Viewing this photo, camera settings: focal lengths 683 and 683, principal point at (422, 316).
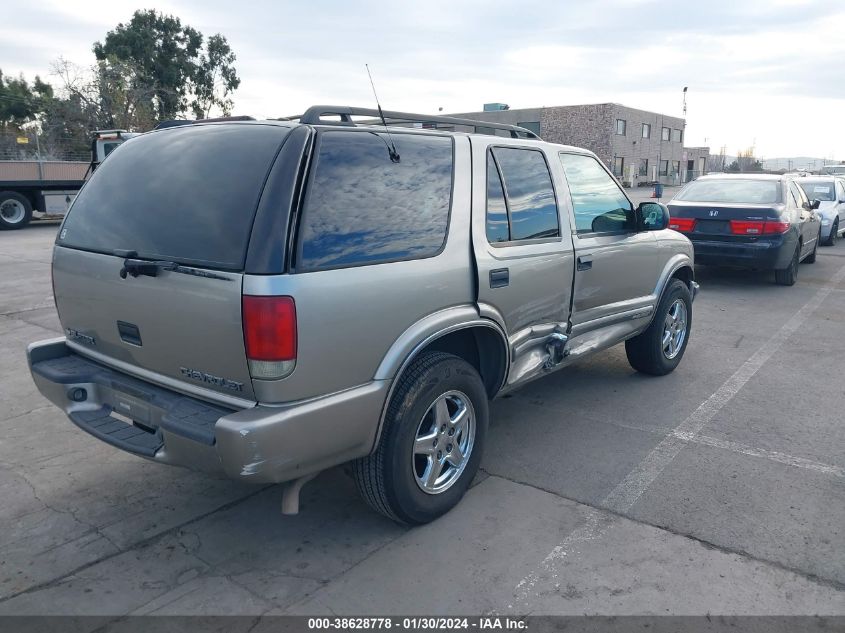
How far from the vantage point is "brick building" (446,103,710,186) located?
56156 millimetres

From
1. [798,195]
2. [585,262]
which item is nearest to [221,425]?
[585,262]

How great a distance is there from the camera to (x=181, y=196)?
3.07 m

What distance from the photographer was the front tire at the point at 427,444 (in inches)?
124

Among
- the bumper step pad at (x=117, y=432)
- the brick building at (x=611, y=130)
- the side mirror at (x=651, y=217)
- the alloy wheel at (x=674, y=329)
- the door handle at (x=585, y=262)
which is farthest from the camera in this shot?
the brick building at (x=611, y=130)

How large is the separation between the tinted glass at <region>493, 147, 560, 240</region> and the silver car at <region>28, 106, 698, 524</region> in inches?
0.6

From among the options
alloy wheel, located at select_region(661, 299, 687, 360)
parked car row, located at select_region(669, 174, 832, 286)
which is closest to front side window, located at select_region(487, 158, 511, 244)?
alloy wheel, located at select_region(661, 299, 687, 360)

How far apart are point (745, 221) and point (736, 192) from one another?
0.82 metres

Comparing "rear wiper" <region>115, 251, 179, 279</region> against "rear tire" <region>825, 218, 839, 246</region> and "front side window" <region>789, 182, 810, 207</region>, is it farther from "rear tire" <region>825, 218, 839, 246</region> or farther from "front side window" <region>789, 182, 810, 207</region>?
"rear tire" <region>825, 218, 839, 246</region>

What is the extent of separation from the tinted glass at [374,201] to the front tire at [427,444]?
61cm

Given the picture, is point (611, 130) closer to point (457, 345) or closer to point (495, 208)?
point (495, 208)

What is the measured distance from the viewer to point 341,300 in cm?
280

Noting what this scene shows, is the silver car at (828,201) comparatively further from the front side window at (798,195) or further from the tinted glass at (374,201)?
the tinted glass at (374,201)

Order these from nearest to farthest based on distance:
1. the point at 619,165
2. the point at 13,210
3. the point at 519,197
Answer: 1. the point at 519,197
2. the point at 13,210
3. the point at 619,165

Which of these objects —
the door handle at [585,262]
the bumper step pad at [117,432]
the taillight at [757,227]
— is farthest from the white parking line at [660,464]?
the taillight at [757,227]
